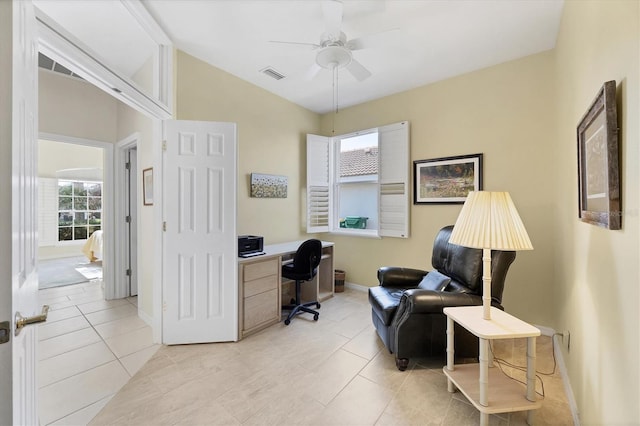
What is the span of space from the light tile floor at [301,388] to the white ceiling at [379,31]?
2.63 metres

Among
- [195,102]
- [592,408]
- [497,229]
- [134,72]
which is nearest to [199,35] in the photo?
[195,102]

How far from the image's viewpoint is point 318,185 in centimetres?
428

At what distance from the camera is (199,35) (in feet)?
8.24

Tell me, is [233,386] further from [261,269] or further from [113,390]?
[261,269]

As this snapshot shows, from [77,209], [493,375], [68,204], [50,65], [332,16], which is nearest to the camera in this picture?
[493,375]

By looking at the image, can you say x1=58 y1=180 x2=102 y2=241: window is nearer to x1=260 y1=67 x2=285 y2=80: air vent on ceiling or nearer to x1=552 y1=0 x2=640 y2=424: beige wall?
x1=260 y1=67 x2=285 y2=80: air vent on ceiling

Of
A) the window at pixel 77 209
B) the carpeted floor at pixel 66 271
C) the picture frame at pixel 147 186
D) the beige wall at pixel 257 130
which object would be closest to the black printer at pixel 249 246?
the beige wall at pixel 257 130

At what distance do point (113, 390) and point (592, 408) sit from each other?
2931 millimetres

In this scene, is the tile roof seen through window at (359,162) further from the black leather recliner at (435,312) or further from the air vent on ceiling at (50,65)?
the air vent on ceiling at (50,65)

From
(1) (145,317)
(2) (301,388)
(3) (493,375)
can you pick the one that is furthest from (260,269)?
(3) (493,375)

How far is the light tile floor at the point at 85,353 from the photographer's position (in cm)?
180

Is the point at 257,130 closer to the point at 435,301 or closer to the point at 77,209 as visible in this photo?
the point at 435,301

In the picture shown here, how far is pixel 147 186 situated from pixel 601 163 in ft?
12.2

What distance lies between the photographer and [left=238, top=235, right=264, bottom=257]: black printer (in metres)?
2.81
